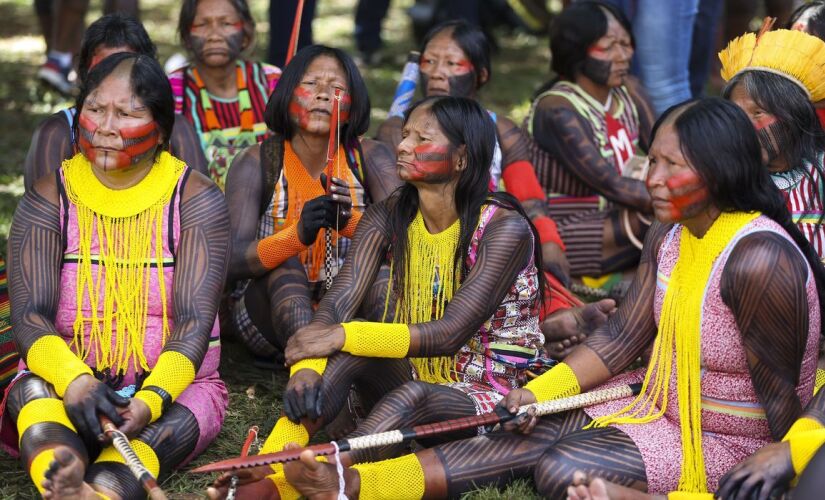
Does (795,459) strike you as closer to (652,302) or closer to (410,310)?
(652,302)

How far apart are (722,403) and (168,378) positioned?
1.67m

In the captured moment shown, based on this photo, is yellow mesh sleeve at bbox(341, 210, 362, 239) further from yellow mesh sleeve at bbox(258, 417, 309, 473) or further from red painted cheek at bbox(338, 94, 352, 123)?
yellow mesh sleeve at bbox(258, 417, 309, 473)

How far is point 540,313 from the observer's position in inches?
178

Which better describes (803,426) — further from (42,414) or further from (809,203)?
(42,414)

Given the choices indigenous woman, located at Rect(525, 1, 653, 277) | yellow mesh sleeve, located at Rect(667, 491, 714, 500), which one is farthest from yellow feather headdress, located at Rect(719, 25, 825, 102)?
yellow mesh sleeve, located at Rect(667, 491, 714, 500)

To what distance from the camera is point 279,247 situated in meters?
4.57

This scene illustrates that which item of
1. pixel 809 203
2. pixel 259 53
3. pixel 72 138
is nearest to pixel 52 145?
pixel 72 138

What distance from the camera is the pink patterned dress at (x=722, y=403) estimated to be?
11.6 feet

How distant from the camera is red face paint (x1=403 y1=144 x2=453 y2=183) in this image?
4.05 meters

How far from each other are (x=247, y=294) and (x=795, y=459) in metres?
2.31

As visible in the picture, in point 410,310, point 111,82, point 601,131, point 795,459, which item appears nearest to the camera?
point 795,459

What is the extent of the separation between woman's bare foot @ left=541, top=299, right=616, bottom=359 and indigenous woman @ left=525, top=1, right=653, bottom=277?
1.24m

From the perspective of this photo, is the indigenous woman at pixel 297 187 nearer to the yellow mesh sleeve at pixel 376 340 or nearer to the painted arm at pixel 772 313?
the yellow mesh sleeve at pixel 376 340

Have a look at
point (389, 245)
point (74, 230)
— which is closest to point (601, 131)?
point (389, 245)
